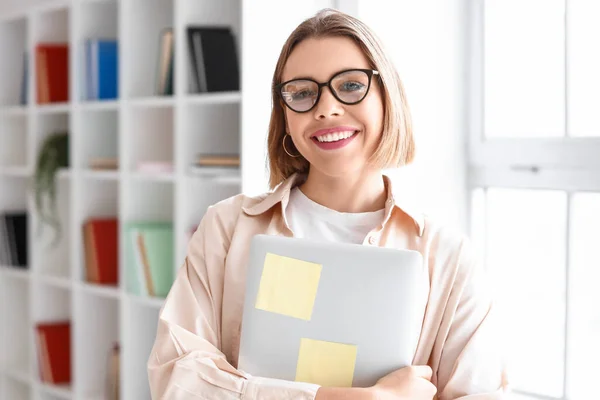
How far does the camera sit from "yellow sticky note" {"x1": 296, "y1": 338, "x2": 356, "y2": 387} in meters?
1.32

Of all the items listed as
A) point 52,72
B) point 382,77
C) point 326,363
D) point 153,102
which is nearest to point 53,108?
point 52,72

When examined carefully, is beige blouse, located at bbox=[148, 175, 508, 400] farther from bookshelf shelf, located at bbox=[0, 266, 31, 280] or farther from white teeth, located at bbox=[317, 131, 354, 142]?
bookshelf shelf, located at bbox=[0, 266, 31, 280]

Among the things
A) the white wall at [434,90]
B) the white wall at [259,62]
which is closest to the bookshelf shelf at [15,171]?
the white wall at [259,62]

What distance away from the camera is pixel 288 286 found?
135 cm

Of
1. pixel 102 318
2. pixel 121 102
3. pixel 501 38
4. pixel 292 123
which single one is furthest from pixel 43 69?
pixel 292 123

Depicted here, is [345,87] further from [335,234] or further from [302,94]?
[335,234]

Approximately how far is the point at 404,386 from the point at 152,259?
1.72 metres

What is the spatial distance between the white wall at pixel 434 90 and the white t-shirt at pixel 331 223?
2.72 feet

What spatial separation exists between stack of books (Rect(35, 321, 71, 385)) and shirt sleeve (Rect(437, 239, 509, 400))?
252 cm

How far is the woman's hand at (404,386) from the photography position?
126 centimetres

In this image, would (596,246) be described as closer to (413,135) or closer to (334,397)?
(413,135)

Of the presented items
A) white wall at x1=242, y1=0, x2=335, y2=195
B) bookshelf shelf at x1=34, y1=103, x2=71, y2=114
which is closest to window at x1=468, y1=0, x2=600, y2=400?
white wall at x1=242, y1=0, x2=335, y2=195

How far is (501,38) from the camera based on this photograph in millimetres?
2381

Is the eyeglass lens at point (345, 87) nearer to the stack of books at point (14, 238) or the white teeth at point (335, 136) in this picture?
the white teeth at point (335, 136)
